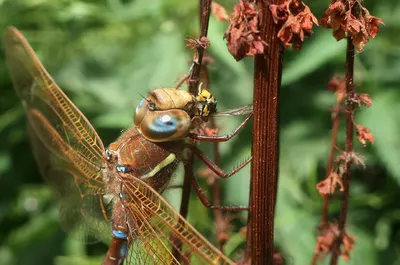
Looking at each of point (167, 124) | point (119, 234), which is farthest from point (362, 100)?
point (119, 234)

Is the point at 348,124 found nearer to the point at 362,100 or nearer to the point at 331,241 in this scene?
the point at 362,100

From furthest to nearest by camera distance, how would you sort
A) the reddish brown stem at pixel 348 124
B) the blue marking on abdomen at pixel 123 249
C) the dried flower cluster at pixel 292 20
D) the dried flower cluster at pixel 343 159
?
1. the blue marking on abdomen at pixel 123 249
2. the dried flower cluster at pixel 343 159
3. the reddish brown stem at pixel 348 124
4. the dried flower cluster at pixel 292 20

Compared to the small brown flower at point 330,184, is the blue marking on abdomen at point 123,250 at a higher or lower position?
lower

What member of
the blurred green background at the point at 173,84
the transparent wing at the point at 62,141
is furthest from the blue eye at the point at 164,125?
the blurred green background at the point at 173,84

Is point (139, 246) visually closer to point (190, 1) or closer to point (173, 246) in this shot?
point (173, 246)

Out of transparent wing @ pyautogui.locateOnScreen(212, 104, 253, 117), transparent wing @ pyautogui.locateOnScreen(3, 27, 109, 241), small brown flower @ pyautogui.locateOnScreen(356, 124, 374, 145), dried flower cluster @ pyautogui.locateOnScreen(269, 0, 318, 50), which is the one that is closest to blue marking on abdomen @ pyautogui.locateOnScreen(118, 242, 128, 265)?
transparent wing @ pyautogui.locateOnScreen(3, 27, 109, 241)

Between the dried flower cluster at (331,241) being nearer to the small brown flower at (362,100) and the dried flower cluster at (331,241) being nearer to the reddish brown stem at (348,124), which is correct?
the reddish brown stem at (348,124)

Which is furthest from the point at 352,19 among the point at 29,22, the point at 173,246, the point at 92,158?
the point at 29,22
